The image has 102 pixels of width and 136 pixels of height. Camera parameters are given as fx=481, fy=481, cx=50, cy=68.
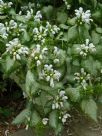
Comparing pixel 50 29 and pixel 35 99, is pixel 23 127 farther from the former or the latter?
pixel 50 29

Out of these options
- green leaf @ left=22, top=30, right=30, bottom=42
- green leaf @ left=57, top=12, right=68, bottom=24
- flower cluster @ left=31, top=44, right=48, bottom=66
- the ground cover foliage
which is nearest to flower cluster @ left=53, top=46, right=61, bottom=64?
the ground cover foliage

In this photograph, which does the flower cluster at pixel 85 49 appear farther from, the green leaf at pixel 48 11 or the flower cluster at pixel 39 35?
the green leaf at pixel 48 11

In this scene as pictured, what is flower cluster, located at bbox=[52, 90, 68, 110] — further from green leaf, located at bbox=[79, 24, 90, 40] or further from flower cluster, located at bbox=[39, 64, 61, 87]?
green leaf, located at bbox=[79, 24, 90, 40]

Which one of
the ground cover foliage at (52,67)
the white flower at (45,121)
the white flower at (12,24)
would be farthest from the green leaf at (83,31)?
the white flower at (45,121)

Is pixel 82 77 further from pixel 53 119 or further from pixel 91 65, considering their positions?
pixel 53 119

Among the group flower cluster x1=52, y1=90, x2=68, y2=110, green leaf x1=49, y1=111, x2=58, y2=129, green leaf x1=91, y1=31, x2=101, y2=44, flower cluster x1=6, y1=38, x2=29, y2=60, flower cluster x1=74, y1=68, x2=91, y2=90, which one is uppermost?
green leaf x1=91, y1=31, x2=101, y2=44

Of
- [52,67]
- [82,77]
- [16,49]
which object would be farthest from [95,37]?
[16,49]

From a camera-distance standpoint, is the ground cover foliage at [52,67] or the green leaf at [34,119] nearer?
the ground cover foliage at [52,67]
